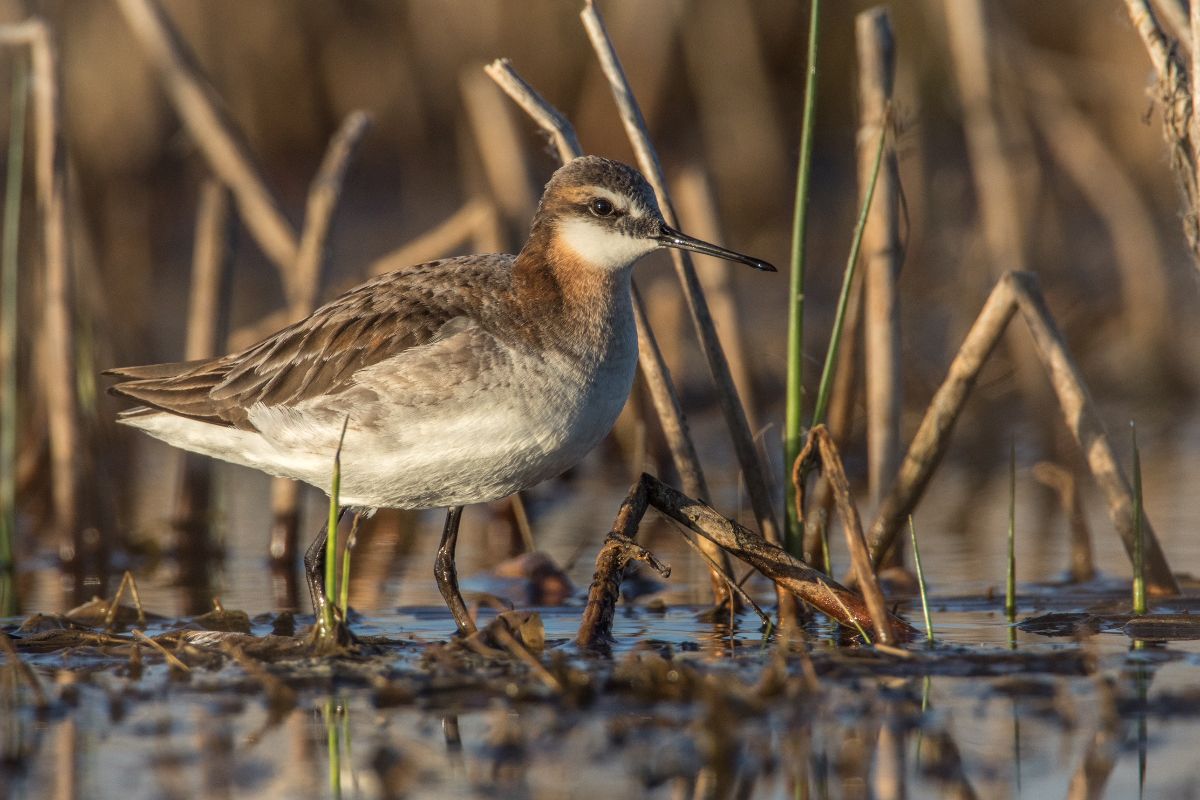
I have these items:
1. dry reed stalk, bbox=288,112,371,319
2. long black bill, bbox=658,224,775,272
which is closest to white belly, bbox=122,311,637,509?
long black bill, bbox=658,224,775,272

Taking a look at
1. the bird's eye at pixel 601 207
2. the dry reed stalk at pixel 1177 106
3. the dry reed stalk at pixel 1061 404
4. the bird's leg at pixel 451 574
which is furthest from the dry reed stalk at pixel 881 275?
the bird's leg at pixel 451 574

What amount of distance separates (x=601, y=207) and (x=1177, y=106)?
2.31 m

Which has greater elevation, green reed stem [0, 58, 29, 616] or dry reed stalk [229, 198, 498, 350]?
dry reed stalk [229, 198, 498, 350]

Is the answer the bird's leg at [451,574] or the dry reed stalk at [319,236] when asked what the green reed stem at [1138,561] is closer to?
the bird's leg at [451,574]

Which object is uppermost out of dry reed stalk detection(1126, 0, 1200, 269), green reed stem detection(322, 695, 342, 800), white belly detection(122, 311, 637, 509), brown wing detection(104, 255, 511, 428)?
dry reed stalk detection(1126, 0, 1200, 269)

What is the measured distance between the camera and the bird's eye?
6785 millimetres

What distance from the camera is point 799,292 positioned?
647 cm

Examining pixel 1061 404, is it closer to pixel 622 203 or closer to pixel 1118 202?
pixel 622 203

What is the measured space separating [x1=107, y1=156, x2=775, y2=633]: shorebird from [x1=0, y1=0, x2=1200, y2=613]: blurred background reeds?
47.0 inches

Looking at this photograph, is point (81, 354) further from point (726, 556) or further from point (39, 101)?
point (726, 556)

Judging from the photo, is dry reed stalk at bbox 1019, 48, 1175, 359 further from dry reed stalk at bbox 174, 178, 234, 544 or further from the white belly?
the white belly

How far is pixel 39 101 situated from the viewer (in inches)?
336

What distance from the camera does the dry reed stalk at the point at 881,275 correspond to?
24.4 feet

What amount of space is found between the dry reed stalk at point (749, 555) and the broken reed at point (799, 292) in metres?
0.27
